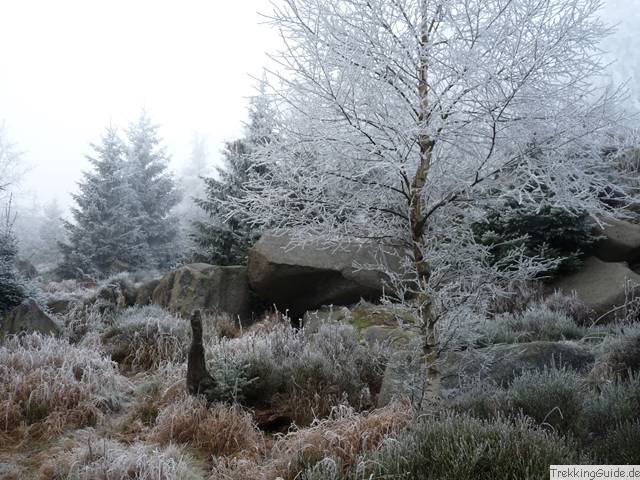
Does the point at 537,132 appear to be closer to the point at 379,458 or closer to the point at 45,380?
the point at 379,458

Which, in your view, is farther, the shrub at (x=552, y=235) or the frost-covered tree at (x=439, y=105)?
the shrub at (x=552, y=235)

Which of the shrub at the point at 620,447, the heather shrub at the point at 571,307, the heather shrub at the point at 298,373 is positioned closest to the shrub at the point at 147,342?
the heather shrub at the point at 298,373

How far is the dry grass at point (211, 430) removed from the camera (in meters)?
3.80

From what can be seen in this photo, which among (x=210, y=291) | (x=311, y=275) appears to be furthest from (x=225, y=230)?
(x=311, y=275)

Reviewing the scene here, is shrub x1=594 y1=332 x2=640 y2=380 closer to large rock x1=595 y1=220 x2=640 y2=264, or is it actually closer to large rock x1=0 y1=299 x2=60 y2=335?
large rock x1=595 y1=220 x2=640 y2=264

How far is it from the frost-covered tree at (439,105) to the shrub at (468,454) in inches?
29.6

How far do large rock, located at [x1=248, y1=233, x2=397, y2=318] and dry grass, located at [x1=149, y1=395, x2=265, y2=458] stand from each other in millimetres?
3787

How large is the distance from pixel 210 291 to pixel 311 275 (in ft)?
6.18

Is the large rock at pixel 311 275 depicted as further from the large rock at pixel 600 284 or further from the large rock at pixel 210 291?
the large rock at pixel 600 284

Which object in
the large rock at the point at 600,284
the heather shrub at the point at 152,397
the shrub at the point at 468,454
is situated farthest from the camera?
the large rock at the point at 600,284

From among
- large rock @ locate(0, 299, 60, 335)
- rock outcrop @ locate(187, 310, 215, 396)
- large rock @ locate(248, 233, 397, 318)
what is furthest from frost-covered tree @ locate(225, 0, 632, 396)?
large rock @ locate(0, 299, 60, 335)

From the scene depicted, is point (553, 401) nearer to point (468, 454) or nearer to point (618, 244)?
point (468, 454)

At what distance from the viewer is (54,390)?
4535 millimetres

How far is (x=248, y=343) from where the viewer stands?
5566 millimetres
